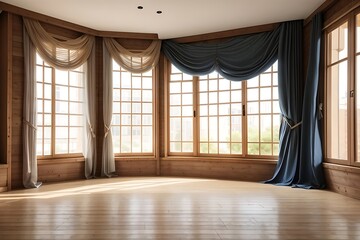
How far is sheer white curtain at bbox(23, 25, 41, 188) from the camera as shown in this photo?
207 inches

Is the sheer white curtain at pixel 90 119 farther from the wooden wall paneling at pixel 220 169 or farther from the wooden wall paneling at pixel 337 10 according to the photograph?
the wooden wall paneling at pixel 337 10

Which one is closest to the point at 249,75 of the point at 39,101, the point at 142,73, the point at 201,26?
the point at 201,26

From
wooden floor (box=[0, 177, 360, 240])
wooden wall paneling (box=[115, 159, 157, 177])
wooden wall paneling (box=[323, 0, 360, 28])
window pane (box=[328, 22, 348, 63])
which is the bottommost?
wooden floor (box=[0, 177, 360, 240])

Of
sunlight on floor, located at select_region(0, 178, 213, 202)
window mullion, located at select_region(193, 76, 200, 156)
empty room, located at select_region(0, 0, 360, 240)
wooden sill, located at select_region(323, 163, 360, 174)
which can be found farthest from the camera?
window mullion, located at select_region(193, 76, 200, 156)

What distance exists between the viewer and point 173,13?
17.7 feet

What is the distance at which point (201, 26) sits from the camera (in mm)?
6066

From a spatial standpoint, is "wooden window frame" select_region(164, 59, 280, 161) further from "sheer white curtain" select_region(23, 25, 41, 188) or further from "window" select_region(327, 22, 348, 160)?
"sheer white curtain" select_region(23, 25, 41, 188)

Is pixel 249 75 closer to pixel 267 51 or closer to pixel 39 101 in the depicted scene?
pixel 267 51

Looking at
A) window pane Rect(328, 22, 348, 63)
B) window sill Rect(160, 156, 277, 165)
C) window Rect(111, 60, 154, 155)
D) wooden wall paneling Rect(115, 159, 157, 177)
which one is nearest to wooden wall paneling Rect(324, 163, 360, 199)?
window sill Rect(160, 156, 277, 165)

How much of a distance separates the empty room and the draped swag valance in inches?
0.8

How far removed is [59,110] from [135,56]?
1.77 metres

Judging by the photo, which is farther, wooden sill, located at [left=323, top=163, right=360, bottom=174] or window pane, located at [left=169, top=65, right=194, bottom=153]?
window pane, located at [left=169, top=65, right=194, bottom=153]

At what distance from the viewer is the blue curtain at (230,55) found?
595 cm

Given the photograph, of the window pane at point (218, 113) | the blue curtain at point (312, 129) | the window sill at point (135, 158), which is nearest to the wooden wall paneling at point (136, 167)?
the window sill at point (135, 158)
